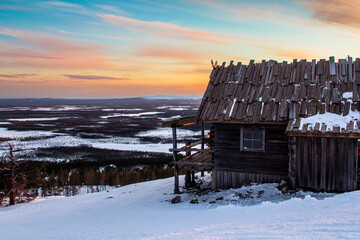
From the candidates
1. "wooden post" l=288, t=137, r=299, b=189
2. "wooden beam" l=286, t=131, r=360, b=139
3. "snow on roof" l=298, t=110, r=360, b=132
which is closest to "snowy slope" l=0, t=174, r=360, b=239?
"wooden post" l=288, t=137, r=299, b=189

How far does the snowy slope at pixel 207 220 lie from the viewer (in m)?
7.67

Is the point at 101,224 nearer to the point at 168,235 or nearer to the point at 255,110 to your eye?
the point at 168,235

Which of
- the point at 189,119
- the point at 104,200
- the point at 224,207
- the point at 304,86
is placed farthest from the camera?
the point at 104,200

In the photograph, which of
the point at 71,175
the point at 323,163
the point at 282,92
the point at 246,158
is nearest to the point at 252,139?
the point at 246,158

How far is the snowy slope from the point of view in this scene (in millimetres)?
7668

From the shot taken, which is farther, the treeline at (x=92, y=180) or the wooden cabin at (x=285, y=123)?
the treeline at (x=92, y=180)

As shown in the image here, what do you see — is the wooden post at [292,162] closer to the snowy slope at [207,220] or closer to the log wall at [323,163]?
the log wall at [323,163]

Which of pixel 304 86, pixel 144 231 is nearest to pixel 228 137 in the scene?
pixel 304 86

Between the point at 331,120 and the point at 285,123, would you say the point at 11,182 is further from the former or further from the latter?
the point at 331,120

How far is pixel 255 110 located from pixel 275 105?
2.82 feet

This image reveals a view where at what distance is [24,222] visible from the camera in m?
13.4

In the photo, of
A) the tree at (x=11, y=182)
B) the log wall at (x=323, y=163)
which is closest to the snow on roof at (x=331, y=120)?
the log wall at (x=323, y=163)

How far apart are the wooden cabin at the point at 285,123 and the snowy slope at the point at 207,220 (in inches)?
34.9

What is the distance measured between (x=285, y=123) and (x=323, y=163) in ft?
6.84
